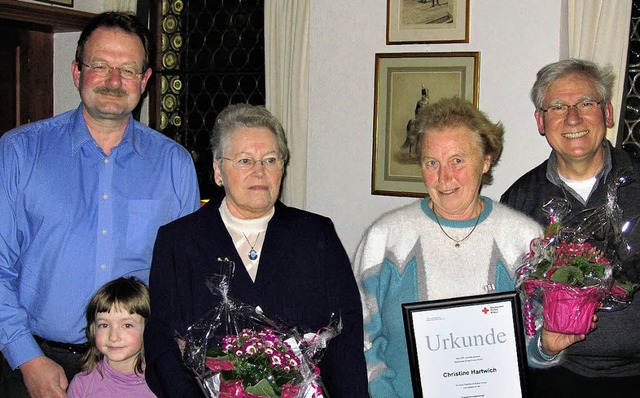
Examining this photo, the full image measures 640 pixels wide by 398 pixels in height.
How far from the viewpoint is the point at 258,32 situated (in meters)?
6.00

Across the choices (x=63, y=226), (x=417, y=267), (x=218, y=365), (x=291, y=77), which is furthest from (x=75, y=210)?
(x=291, y=77)

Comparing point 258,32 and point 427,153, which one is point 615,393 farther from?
point 258,32

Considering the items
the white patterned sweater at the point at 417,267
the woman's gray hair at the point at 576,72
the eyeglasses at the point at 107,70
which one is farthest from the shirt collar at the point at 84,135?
the woman's gray hair at the point at 576,72

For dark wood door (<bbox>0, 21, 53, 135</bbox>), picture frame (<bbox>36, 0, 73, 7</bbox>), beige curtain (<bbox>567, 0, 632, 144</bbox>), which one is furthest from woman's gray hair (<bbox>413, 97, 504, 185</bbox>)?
dark wood door (<bbox>0, 21, 53, 135</bbox>)

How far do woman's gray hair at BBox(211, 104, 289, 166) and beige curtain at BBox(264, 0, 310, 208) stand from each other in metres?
2.66

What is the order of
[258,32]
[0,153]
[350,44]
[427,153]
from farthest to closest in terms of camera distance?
[258,32] → [350,44] → [0,153] → [427,153]

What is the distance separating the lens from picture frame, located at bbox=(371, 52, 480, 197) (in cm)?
499

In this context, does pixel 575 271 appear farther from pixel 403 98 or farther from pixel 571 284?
pixel 403 98

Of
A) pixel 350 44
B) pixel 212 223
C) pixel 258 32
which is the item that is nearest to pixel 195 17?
pixel 258 32

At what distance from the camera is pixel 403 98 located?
17.0 feet

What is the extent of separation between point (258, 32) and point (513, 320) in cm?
405

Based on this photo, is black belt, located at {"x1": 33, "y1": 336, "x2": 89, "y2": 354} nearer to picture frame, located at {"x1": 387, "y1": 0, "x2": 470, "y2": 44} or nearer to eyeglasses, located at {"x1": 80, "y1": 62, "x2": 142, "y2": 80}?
eyeglasses, located at {"x1": 80, "y1": 62, "x2": 142, "y2": 80}

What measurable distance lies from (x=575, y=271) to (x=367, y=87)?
10.2ft

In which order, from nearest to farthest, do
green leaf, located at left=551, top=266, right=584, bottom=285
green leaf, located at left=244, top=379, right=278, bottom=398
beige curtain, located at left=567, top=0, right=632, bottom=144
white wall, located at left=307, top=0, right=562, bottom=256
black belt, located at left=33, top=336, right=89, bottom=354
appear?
1. green leaf, located at left=244, top=379, right=278, bottom=398
2. green leaf, located at left=551, top=266, right=584, bottom=285
3. black belt, located at left=33, top=336, right=89, bottom=354
4. beige curtain, located at left=567, top=0, right=632, bottom=144
5. white wall, located at left=307, top=0, right=562, bottom=256
